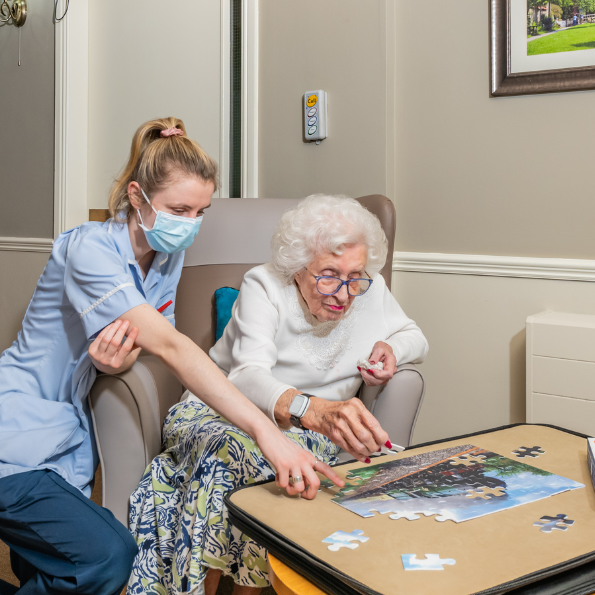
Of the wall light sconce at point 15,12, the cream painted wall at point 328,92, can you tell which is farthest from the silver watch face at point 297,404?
the wall light sconce at point 15,12

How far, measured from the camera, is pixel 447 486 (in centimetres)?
103

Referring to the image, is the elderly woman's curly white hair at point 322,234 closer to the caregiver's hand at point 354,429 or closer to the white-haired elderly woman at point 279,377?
the white-haired elderly woman at point 279,377

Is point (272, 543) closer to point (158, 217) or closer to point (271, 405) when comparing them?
point (271, 405)

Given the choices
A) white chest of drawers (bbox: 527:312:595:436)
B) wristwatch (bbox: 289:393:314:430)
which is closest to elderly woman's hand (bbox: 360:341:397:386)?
wristwatch (bbox: 289:393:314:430)

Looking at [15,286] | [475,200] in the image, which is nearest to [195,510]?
[475,200]

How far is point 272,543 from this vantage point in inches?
35.1

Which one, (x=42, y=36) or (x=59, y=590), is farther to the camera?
(x=42, y=36)

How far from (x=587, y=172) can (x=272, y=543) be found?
1.81 meters

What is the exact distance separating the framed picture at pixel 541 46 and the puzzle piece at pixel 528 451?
1.46 meters

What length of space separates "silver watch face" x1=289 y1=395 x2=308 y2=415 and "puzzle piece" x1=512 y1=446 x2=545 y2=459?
423 millimetres

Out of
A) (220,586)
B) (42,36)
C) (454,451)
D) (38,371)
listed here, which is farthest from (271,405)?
(42,36)

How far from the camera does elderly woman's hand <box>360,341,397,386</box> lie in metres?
1.59

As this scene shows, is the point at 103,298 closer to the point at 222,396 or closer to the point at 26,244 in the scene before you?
the point at 222,396

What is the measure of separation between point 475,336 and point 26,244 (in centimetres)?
239
